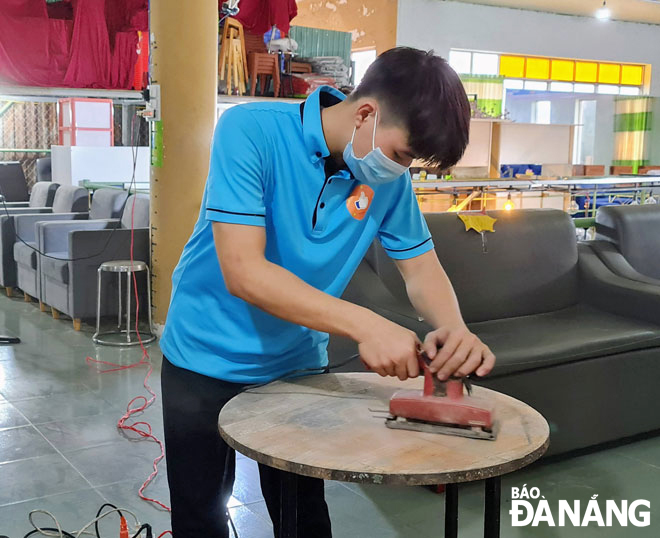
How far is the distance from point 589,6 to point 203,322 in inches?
526

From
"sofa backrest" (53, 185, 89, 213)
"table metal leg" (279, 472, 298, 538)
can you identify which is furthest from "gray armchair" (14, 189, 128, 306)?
"table metal leg" (279, 472, 298, 538)

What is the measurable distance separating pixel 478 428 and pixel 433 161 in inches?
18.2

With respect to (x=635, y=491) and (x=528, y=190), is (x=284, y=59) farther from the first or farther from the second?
(x=635, y=491)

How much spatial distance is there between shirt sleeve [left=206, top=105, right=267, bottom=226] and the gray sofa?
1.55 m

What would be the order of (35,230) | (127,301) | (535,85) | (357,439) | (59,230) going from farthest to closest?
(535,85), (35,230), (59,230), (127,301), (357,439)

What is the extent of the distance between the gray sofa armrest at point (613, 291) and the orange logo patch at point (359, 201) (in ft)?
7.94

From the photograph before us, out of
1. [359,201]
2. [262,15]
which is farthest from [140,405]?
[262,15]

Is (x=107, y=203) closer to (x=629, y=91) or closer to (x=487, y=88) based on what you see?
(x=487, y=88)

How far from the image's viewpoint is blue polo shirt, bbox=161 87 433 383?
1.38m

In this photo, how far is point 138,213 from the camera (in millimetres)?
5812

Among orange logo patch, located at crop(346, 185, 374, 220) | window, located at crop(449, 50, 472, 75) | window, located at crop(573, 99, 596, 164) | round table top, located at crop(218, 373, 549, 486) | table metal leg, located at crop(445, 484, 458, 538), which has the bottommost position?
table metal leg, located at crop(445, 484, 458, 538)

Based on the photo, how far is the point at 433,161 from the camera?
137 centimetres

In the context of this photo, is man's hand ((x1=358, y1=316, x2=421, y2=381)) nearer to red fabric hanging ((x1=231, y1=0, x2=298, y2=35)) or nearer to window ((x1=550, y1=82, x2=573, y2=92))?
red fabric hanging ((x1=231, y1=0, x2=298, y2=35))

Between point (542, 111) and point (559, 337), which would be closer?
point (559, 337)
